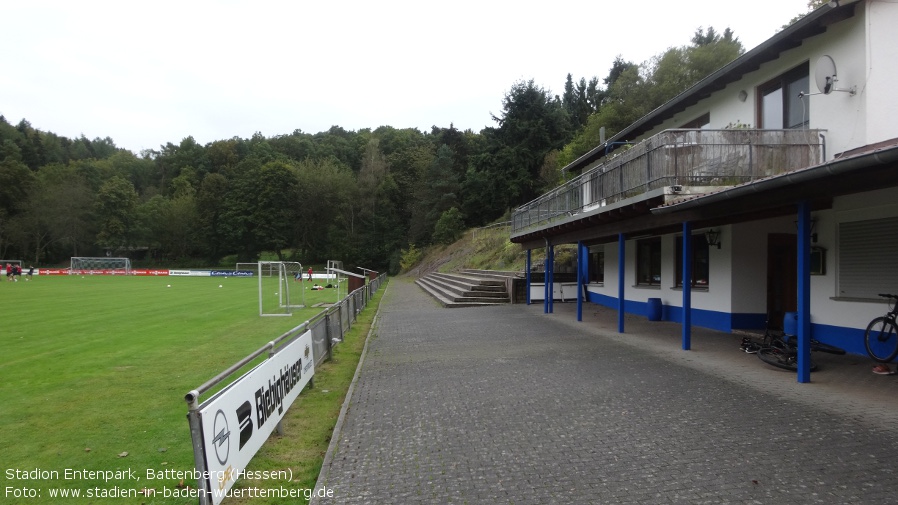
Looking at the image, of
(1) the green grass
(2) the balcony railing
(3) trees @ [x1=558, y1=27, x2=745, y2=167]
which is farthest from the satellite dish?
(3) trees @ [x1=558, y1=27, x2=745, y2=167]

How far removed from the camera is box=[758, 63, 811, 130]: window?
10.5 meters

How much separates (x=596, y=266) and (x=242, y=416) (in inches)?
838

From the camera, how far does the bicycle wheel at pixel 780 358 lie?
8281 mm

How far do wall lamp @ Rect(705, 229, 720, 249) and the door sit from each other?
106cm

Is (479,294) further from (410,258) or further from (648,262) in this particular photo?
(410,258)

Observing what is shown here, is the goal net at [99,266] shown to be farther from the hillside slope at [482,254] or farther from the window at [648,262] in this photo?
the window at [648,262]

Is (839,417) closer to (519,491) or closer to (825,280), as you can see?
(519,491)

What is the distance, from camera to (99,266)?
228 feet

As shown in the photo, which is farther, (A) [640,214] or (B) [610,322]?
(B) [610,322]

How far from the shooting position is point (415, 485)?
14.7 feet

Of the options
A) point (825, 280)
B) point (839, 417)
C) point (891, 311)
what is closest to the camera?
point (839, 417)

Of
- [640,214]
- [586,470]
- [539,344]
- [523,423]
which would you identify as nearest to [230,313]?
[539,344]

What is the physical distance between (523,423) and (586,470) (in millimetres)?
1473

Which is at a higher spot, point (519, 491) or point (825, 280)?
point (825, 280)
